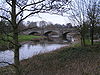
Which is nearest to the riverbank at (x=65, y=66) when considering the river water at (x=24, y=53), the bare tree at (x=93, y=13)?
the river water at (x=24, y=53)

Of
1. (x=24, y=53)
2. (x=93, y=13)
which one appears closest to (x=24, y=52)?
(x=24, y=53)

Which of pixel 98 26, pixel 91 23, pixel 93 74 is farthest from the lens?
pixel 98 26

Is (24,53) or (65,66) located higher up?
(65,66)

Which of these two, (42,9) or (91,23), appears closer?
(42,9)

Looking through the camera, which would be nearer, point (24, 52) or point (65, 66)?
point (65, 66)

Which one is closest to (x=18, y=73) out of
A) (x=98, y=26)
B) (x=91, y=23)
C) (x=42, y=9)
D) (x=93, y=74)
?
(x=42, y=9)

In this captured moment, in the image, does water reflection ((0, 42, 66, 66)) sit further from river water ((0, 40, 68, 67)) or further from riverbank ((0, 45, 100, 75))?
riverbank ((0, 45, 100, 75))

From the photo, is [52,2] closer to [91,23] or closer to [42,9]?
[42,9]

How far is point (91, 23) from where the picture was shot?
1919cm

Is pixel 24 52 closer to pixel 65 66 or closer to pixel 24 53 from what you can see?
pixel 24 53

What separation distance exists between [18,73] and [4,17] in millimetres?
1430

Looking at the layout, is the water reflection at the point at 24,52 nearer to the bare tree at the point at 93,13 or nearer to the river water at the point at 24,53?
the river water at the point at 24,53

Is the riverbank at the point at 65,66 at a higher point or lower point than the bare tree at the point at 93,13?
lower

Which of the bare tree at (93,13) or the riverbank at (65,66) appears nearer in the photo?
the riverbank at (65,66)
